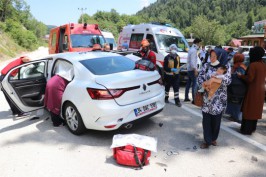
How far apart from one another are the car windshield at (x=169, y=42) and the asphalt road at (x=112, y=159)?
16.2 feet

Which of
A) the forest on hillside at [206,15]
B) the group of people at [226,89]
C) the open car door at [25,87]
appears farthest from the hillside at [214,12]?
the group of people at [226,89]

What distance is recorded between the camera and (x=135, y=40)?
1133 centimetres

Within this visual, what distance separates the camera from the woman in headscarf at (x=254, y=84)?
4645mm

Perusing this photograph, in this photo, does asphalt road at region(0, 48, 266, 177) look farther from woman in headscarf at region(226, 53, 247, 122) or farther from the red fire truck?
the red fire truck

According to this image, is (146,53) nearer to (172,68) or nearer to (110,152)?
(172,68)

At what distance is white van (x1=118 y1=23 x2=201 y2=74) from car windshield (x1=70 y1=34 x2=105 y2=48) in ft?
4.12

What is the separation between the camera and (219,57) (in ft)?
13.1

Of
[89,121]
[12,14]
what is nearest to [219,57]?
[89,121]

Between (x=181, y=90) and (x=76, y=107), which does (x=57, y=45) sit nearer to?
(x=181, y=90)

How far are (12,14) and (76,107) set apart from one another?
51.1 meters

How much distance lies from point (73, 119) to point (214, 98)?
260 centimetres

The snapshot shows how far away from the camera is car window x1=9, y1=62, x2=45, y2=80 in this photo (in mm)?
5653

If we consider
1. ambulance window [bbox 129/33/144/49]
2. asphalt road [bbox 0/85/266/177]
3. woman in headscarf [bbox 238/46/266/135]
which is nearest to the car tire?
asphalt road [bbox 0/85/266/177]

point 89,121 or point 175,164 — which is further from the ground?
point 89,121
